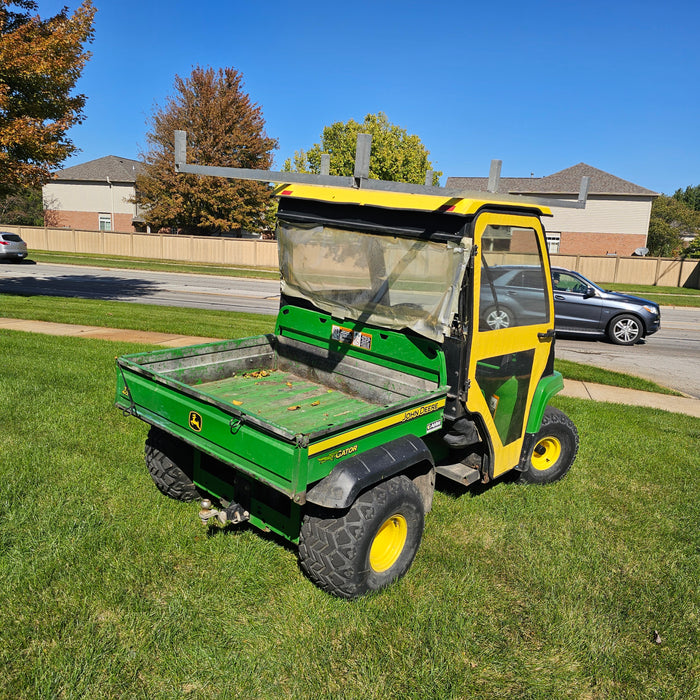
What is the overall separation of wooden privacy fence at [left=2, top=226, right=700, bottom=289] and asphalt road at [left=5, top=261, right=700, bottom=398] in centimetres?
805

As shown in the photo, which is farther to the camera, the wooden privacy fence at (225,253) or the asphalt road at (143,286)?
the wooden privacy fence at (225,253)

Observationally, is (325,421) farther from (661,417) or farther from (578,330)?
(578,330)

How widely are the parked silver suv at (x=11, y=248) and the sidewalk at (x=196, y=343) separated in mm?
18391

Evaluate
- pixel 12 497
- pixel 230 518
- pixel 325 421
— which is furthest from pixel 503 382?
pixel 12 497

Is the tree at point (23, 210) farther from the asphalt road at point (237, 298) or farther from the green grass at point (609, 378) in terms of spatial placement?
the green grass at point (609, 378)

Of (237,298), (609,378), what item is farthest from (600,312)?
(237,298)

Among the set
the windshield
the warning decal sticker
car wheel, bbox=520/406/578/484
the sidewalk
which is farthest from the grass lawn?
Answer: the warning decal sticker

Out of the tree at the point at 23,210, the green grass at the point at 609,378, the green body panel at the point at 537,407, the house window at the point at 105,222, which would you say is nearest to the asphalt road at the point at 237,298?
the green grass at the point at 609,378

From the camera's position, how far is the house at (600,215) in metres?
40.5

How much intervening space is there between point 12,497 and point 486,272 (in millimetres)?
3864

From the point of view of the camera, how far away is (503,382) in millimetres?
4297

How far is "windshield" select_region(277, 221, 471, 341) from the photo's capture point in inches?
150

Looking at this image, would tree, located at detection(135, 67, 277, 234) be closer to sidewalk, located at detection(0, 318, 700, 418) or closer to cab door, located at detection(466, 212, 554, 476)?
sidewalk, located at detection(0, 318, 700, 418)

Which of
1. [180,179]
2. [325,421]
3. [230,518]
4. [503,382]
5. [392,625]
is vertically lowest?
[392,625]
